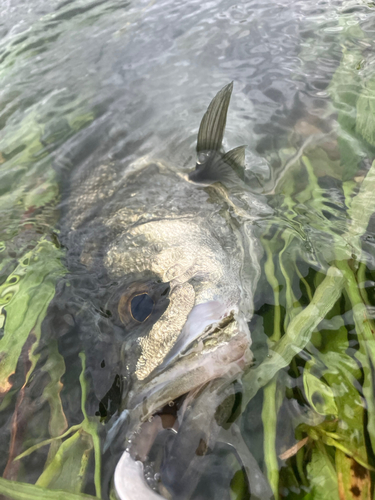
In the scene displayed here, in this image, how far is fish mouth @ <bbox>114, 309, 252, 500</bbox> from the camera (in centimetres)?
137

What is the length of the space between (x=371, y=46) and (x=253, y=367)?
151 inches

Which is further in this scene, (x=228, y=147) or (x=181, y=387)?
(x=228, y=147)

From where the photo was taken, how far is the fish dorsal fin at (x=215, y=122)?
228 centimetres

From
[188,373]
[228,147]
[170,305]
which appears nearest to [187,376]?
[188,373]

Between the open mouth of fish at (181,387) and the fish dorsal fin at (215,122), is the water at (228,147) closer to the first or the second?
the open mouth of fish at (181,387)

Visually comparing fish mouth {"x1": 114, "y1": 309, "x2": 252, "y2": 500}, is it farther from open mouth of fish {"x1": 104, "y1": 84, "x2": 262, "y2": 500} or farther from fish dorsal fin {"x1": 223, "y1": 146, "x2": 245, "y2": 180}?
fish dorsal fin {"x1": 223, "y1": 146, "x2": 245, "y2": 180}

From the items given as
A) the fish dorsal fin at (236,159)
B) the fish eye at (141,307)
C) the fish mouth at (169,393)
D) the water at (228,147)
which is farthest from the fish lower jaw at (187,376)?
the fish dorsal fin at (236,159)

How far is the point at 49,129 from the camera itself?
396 centimetres

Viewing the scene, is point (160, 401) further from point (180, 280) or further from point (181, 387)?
point (180, 280)

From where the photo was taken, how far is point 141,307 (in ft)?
6.15

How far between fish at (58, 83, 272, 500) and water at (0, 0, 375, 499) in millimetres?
89

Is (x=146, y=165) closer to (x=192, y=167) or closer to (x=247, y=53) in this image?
(x=192, y=167)

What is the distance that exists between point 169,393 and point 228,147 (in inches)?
97.7

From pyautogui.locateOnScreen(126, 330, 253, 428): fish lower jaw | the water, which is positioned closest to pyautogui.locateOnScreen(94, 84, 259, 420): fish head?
pyautogui.locateOnScreen(126, 330, 253, 428): fish lower jaw
